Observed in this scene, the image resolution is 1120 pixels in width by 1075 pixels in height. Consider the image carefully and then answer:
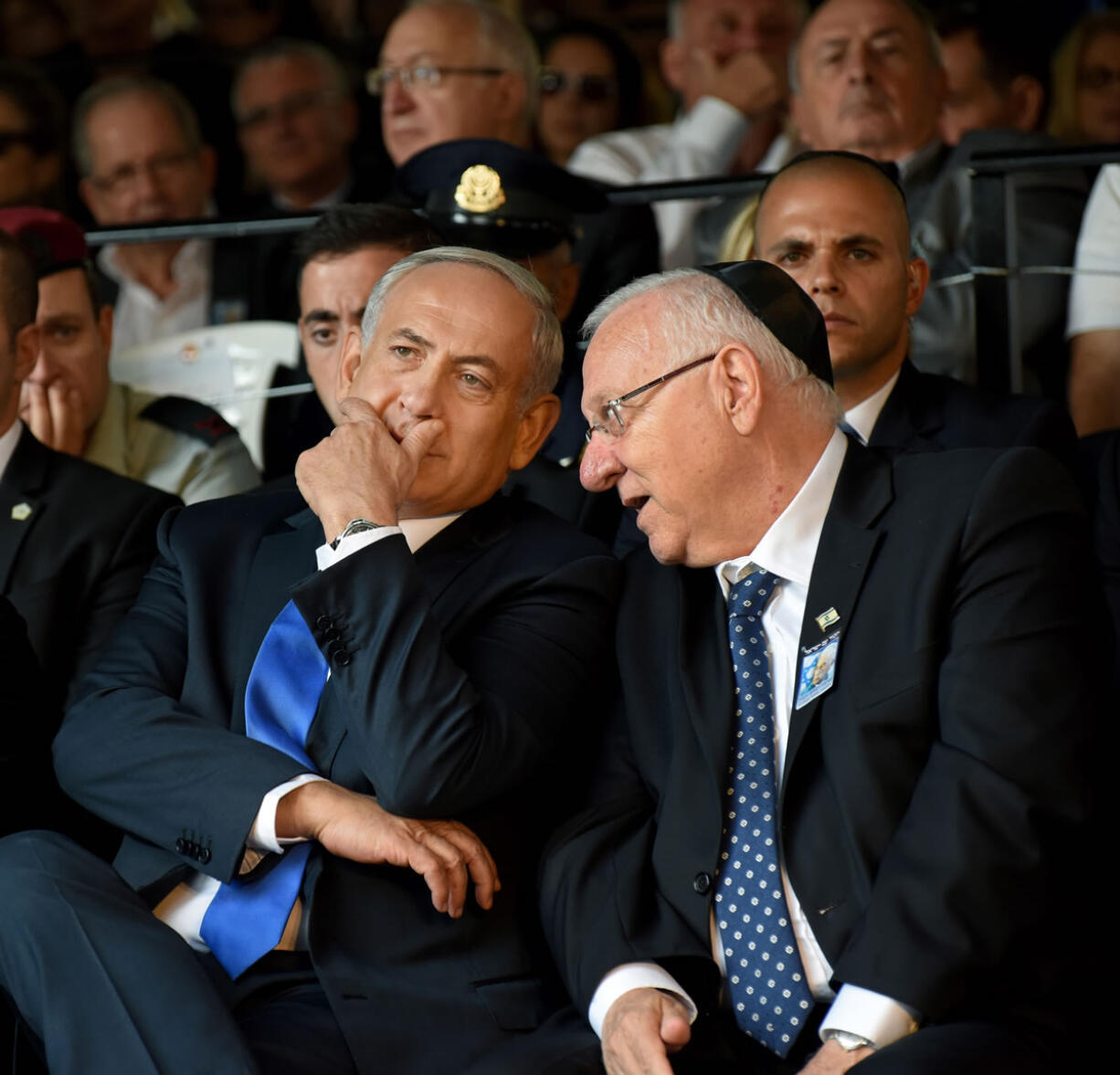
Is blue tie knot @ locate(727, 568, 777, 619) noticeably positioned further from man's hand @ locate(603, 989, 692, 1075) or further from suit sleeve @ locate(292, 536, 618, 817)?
man's hand @ locate(603, 989, 692, 1075)

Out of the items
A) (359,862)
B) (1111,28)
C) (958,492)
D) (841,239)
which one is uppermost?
(1111,28)

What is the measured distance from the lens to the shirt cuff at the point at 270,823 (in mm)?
1978

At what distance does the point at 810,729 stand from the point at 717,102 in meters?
2.88

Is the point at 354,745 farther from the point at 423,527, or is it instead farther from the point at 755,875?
the point at 755,875

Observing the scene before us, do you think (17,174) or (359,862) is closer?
(359,862)

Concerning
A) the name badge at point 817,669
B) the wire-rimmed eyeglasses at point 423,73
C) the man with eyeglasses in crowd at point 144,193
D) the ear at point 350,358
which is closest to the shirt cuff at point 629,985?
the name badge at point 817,669

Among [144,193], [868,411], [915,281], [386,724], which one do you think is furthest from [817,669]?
[144,193]

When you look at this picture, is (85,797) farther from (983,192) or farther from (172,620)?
(983,192)

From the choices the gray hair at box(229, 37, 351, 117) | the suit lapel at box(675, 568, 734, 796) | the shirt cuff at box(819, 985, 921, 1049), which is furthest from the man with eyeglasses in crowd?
the shirt cuff at box(819, 985, 921, 1049)

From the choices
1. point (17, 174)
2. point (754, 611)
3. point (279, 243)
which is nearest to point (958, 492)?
point (754, 611)

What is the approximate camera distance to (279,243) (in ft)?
13.6

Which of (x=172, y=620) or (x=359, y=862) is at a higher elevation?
(x=172, y=620)

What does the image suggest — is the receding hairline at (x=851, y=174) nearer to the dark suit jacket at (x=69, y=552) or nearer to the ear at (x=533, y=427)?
the ear at (x=533, y=427)

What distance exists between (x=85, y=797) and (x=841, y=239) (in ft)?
5.29
